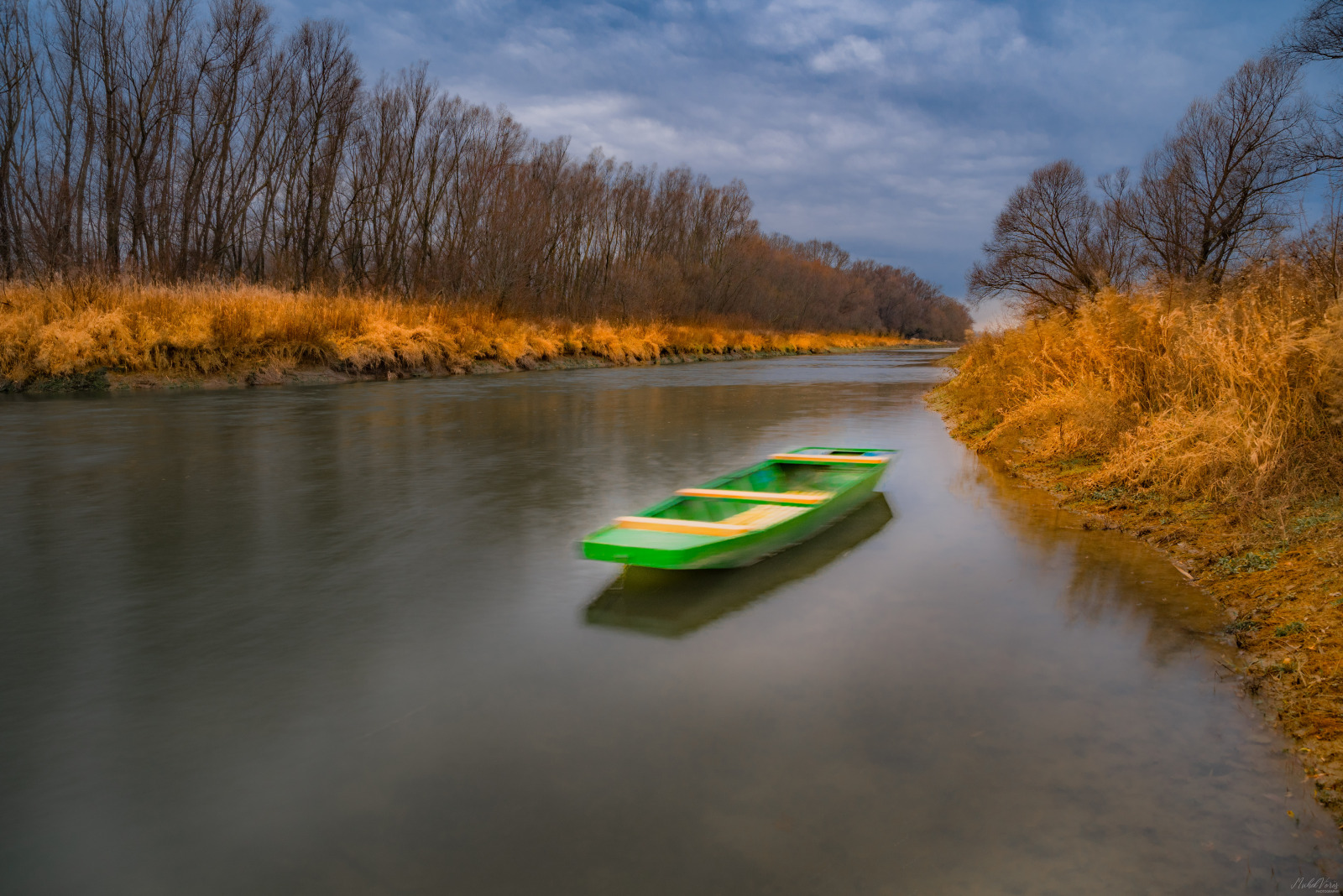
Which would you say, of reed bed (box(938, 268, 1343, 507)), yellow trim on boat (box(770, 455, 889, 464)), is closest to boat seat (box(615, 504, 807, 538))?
yellow trim on boat (box(770, 455, 889, 464))

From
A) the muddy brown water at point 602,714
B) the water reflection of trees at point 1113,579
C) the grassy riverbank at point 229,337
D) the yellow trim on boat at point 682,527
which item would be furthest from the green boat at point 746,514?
the grassy riverbank at point 229,337

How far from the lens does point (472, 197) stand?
3150cm

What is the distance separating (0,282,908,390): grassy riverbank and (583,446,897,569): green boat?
1421cm

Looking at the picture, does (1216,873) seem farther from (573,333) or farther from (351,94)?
(351,94)

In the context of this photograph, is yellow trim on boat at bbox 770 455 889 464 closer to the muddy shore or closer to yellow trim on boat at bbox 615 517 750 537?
the muddy shore

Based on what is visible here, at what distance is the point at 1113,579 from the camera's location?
4586 millimetres

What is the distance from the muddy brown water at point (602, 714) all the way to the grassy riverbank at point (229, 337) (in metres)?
10.8

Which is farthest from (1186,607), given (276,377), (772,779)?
(276,377)

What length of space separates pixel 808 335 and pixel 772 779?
56.2m

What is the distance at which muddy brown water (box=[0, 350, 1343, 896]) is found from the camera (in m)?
2.18

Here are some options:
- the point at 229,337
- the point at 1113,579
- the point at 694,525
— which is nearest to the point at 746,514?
the point at 694,525

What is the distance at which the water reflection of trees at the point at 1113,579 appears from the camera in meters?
3.81

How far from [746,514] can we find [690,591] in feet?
3.93

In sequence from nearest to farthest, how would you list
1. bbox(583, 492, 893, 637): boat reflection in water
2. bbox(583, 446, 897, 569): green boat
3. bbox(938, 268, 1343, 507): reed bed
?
bbox(583, 492, 893, 637): boat reflection in water < bbox(583, 446, 897, 569): green boat < bbox(938, 268, 1343, 507): reed bed
